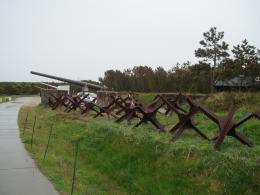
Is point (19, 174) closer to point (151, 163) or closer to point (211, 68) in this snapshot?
point (151, 163)

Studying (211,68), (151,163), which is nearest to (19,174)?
(151,163)

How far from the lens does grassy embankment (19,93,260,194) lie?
691 centimetres

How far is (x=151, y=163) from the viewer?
28.0 ft

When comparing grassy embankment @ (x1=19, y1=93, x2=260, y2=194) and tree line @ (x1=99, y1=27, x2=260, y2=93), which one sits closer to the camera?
grassy embankment @ (x1=19, y1=93, x2=260, y2=194)

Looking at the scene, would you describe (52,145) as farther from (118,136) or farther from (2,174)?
(2,174)

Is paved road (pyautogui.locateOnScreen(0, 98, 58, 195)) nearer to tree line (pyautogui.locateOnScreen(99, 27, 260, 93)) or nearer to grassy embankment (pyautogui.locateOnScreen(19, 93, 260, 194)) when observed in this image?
grassy embankment (pyautogui.locateOnScreen(19, 93, 260, 194))

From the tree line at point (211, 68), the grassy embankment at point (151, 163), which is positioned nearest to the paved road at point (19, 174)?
the grassy embankment at point (151, 163)

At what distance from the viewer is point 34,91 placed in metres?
79.9

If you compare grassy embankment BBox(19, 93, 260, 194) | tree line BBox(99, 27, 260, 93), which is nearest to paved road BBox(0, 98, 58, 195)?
grassy embankment BBox(19, 93, 260, 194)

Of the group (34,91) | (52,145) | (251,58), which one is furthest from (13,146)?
(34,91)

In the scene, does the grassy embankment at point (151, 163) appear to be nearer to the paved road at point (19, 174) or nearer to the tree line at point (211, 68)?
the paved road at point (19, 174)

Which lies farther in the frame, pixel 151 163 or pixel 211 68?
pixel 211 68

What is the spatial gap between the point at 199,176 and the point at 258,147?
1886 millimetres

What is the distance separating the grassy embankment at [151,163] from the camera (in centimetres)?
691
